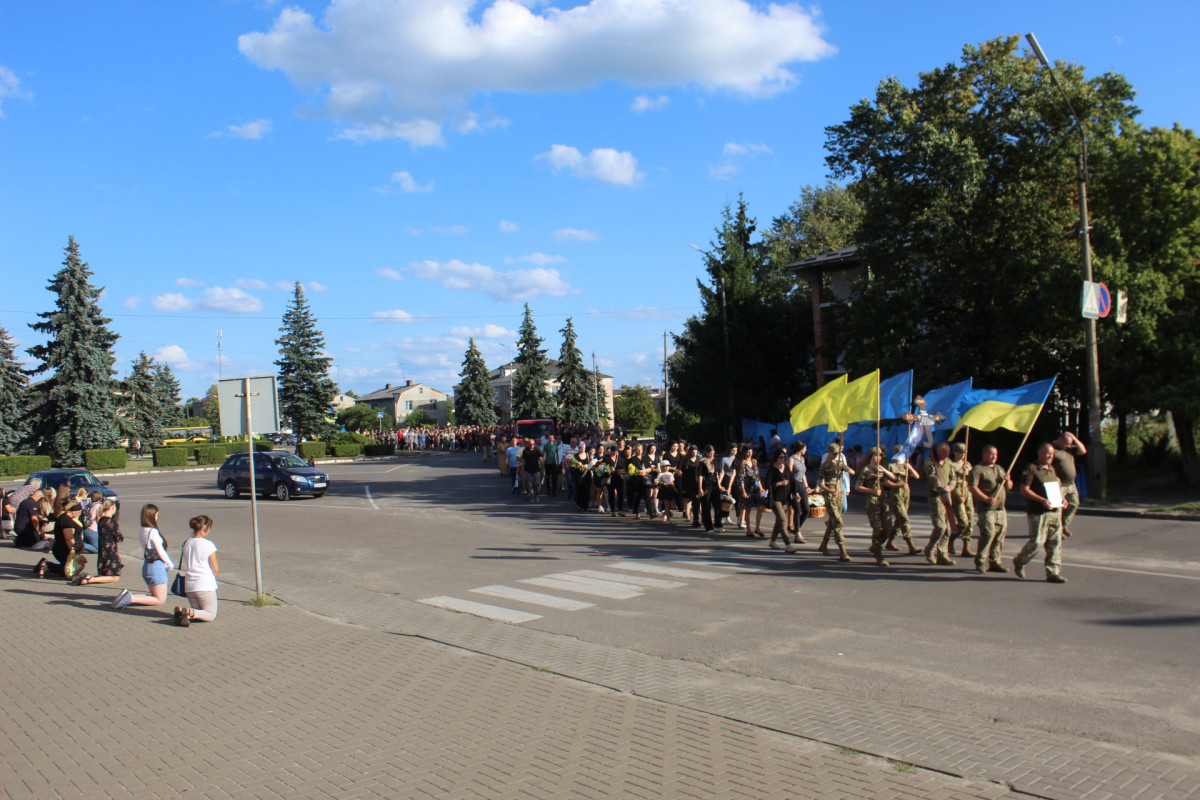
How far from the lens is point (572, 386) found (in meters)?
70.5

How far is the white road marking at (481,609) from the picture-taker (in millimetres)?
9391

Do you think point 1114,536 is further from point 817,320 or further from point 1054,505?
point 817,320

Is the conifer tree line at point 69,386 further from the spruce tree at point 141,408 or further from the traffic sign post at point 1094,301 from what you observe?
the traffic sign post at point 1094,301

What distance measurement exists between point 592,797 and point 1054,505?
7.45 meters

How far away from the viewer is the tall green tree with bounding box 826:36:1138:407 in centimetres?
Result: 2052

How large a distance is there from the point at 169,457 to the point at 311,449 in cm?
832

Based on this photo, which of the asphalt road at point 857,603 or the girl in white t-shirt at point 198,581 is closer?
the asphalt road at point 857,603

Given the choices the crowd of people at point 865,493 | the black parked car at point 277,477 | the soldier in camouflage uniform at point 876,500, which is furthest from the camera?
the black parked car at point 277,477

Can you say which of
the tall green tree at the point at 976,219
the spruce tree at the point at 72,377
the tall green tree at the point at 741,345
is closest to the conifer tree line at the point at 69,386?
the spruce tree at the point at 72,377

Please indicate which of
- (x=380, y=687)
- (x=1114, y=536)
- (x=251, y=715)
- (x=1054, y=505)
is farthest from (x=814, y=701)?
(x=1114, y=536)

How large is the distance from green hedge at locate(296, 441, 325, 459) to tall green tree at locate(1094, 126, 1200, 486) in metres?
46.5

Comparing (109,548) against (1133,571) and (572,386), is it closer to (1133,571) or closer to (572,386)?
(1133,571)

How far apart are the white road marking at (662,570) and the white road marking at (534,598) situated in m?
1.84

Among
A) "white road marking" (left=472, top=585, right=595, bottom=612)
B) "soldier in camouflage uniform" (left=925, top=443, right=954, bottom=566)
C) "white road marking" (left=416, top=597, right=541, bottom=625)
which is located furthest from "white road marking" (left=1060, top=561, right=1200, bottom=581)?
"white road marking" (left=416, top=597, right=541, bottom=625)
